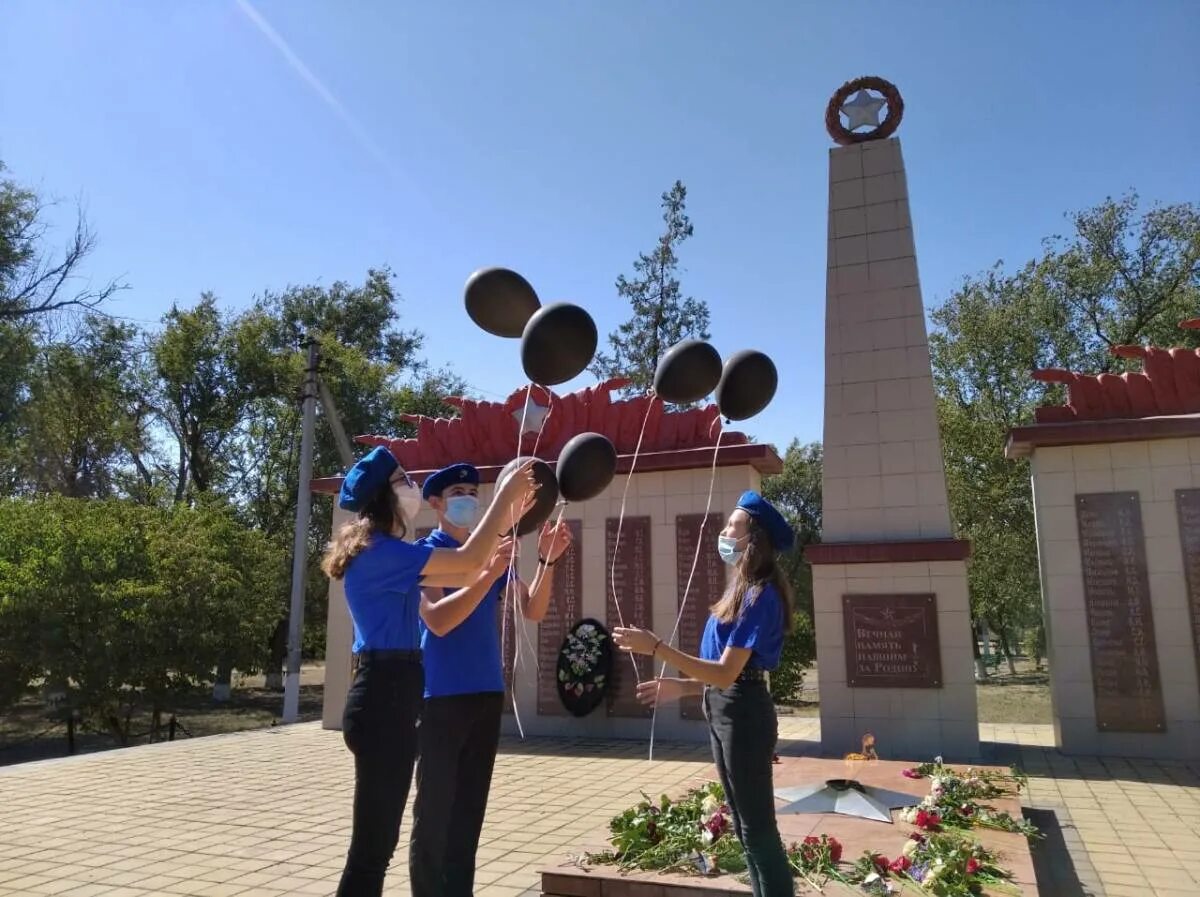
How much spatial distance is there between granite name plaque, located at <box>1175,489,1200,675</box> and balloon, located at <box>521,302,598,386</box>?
6.23 metres

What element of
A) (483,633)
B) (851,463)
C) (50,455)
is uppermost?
(50,455)

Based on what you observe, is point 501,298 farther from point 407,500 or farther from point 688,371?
point 407,500

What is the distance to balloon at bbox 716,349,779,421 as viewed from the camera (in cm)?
402

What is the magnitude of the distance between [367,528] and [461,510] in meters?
0.39

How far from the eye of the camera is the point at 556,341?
11.7 feet

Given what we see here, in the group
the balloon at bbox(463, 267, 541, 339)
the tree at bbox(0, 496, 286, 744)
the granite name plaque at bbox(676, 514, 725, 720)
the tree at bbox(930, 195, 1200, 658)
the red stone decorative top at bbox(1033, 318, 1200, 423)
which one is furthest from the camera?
the tree at bbox(930, 195, 1200, 658)

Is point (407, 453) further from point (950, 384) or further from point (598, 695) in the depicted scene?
point (950, 384)

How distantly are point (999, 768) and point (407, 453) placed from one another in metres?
6.75

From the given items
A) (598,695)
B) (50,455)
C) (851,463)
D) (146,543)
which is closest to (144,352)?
(50,455)

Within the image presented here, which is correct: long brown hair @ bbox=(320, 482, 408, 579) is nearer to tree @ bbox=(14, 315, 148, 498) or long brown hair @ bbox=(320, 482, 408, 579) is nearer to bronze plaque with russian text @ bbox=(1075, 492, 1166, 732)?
bronze plaque with russian text @ bbox=(1075, 492, 1166, 732)

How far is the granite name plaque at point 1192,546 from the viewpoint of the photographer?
275 inches

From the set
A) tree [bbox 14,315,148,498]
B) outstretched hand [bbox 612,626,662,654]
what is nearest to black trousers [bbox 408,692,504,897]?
outstretched hand [bbox 612,626,662,654]

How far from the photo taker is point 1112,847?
4508 mm

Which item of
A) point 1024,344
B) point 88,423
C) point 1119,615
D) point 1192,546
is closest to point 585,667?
point 1119,615
